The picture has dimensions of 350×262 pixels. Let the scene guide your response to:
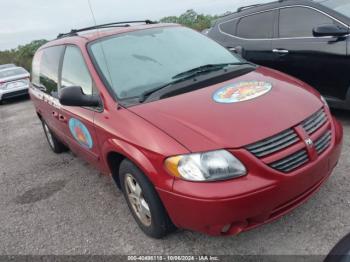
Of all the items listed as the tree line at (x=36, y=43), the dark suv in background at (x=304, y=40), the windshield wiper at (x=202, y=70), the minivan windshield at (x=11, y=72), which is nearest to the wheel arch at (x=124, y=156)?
the windshield wiper at (x=202, y=70)

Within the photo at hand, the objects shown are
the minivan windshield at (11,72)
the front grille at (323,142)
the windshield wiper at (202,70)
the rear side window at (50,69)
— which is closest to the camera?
the front grille at (323,142)

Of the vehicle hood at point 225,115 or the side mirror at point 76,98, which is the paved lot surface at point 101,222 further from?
the side mirror at point 76,98

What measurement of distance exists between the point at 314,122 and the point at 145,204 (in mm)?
1435

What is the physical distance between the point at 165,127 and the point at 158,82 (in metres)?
0.73

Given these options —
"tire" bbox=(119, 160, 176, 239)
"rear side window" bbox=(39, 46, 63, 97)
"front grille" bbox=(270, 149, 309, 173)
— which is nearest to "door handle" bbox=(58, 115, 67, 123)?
"rear side window" bbox=(39, 46, 63, 97)

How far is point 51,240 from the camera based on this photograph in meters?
3.53

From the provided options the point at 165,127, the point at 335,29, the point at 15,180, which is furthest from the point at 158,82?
the point at 15,180

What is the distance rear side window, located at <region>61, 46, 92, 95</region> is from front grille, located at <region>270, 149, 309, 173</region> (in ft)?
6.00

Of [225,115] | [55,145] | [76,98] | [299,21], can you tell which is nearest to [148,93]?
[76,98]

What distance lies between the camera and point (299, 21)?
5.22 metres

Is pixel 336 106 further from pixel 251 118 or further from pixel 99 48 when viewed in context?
pixel 99 48

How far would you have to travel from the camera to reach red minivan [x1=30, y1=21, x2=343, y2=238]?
2549mm

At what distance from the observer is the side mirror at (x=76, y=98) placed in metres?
3.33

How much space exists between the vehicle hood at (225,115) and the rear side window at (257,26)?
2.55 m
